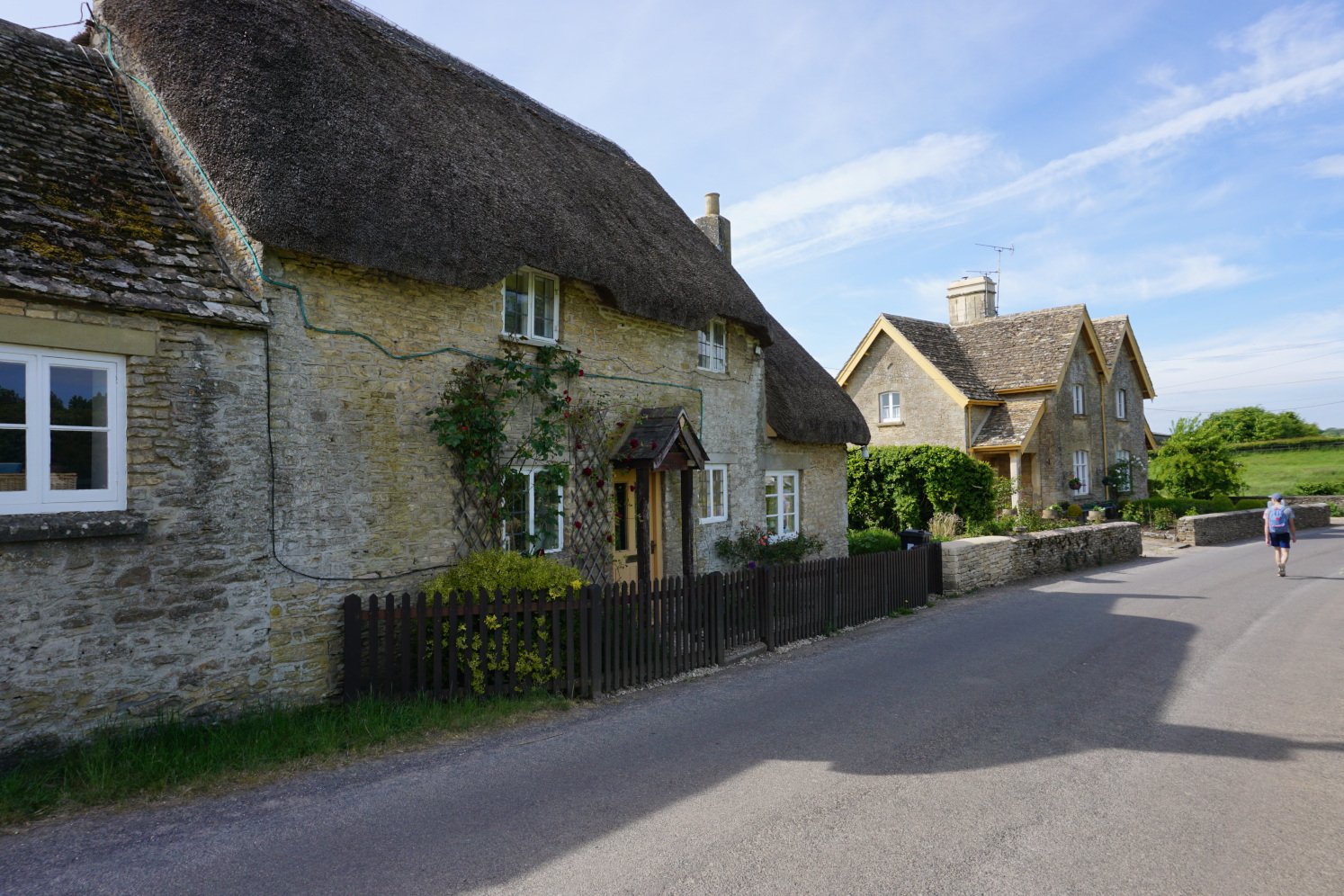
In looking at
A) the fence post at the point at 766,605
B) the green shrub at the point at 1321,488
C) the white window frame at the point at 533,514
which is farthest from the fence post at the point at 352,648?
the green shrub at the point at 1321,488

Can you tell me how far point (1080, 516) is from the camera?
90.1 feet

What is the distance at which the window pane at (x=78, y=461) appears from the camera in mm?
6211

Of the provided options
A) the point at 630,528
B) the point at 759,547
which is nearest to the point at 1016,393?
the point at 759,547

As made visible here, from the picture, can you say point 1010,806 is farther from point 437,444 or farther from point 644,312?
point 644,312

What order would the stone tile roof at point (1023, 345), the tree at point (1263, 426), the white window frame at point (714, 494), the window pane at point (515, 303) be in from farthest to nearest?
the tree at point (1263, 426), the stone tile roof at point (1023, 345), the white window frame at point (714, 494), the window pane at point (515, 303)

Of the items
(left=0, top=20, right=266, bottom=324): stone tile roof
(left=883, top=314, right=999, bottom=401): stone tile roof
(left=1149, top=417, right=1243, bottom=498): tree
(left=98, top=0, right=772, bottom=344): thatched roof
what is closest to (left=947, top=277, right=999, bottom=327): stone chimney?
(left=883, top=314, right=999, bottom=401): stone tile roof

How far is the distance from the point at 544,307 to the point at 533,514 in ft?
8.78

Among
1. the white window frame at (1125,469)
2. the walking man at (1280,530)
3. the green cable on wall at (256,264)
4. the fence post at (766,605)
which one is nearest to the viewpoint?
the green cable on wall at (256,264)

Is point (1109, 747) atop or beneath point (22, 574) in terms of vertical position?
beneath

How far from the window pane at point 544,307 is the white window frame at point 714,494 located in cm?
402

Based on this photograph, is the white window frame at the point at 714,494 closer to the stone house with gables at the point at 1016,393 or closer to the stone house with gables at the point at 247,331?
the stone house with gables at the point at 247,331

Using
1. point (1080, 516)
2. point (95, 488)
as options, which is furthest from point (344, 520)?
point (1080, 516)

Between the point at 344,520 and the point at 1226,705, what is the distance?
28.4 ft

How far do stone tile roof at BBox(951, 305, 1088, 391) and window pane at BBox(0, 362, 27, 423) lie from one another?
27.6 metres
